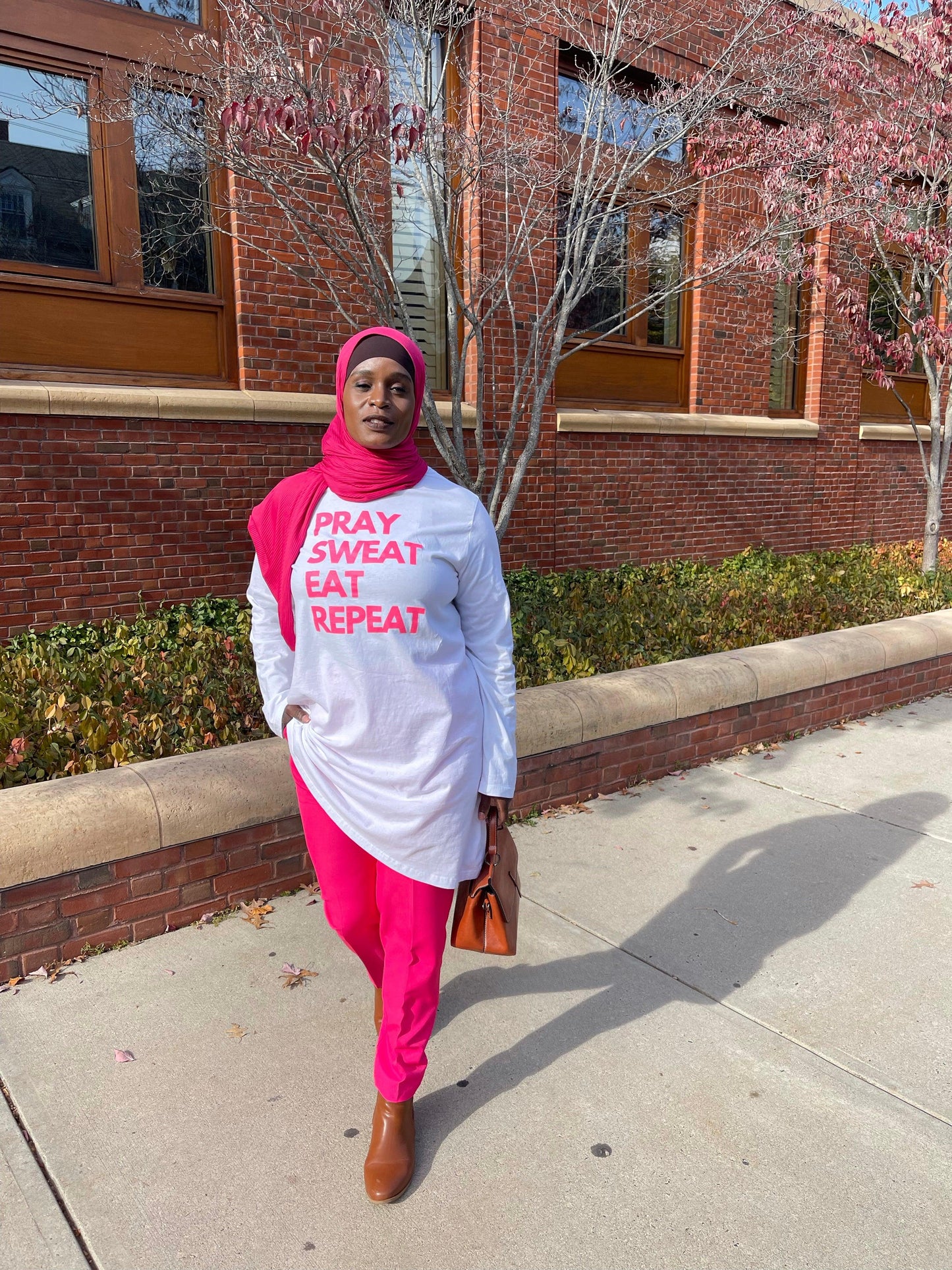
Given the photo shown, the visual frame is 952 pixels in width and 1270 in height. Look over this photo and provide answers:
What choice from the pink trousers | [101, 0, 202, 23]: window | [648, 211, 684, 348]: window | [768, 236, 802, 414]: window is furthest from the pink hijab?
[768, 236, 802, 414]: window

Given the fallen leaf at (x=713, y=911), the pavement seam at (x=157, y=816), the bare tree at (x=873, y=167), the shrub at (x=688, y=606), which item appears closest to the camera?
the pavement seam at (x=157, y=816)

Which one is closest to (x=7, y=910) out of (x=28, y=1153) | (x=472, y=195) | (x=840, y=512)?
(x=28, y=1153)

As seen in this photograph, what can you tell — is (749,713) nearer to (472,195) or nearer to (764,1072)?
(764,1072)

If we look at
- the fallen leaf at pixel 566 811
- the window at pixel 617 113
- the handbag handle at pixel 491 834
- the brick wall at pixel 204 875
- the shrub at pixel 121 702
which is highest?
the window at pixel 617 113

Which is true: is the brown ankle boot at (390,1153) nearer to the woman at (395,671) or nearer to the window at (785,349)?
the woman at (395,671)

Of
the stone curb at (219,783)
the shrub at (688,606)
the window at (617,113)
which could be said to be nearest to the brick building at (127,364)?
the window at (617,113)

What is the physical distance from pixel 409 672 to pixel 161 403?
486 centimetres

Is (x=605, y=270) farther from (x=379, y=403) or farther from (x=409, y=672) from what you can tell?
(x=409, y=672)

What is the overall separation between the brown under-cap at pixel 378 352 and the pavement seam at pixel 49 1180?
2.04 metres

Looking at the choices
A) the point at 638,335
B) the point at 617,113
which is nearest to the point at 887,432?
the point at 638,335

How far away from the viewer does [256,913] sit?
11.8ft

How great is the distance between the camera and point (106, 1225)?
2.19 m

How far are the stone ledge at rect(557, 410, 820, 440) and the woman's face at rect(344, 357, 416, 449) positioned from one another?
21.0ft

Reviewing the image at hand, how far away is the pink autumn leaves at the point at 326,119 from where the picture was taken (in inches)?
168
